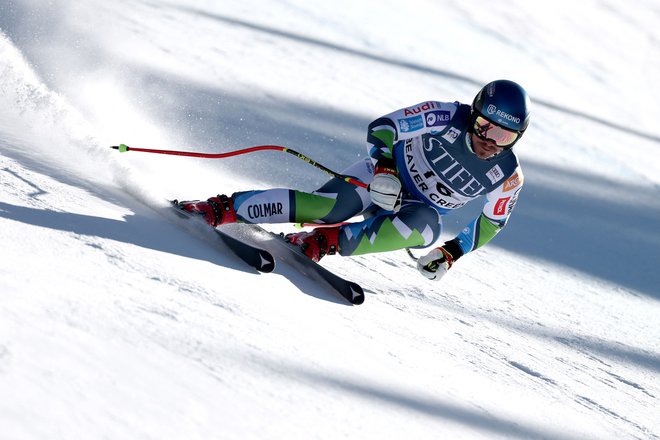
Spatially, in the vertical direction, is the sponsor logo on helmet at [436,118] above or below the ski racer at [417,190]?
above

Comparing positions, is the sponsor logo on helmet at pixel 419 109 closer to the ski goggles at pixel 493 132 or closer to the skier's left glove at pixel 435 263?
the ski goggles at pixel 493 132

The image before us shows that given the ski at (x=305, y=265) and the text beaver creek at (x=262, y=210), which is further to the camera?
the text beaver creek at (x=262, y=210)

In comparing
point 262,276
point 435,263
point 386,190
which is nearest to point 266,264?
point 262,276

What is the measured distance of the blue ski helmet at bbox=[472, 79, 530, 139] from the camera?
4.45m

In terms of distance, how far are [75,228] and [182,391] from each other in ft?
4.46

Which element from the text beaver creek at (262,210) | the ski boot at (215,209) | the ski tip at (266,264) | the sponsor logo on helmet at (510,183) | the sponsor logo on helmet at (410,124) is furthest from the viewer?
the sponsor logo on helmet at (510,183)

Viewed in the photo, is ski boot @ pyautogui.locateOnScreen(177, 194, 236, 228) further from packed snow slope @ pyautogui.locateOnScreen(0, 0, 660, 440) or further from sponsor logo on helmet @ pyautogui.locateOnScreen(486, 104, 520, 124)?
sponsor logo on helmet @ pyautogui.locateOnScreen(486, 104, 520, 124)

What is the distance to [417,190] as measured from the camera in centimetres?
484

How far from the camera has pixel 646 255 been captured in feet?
27.2

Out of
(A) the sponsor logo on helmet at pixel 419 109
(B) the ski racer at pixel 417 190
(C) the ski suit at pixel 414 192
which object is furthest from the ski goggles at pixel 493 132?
(A) the sponsor logo on helmet at pixel 419 109

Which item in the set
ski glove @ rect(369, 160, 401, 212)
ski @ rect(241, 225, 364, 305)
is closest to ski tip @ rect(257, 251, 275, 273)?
ski @ rect(241, 225, 364, 305)

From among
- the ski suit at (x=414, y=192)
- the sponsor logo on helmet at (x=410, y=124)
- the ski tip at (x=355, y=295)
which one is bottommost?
the ski tip at (x=355, y=295)

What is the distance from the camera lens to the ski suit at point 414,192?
4570 mm

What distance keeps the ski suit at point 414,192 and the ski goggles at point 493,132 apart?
0.39 ft
